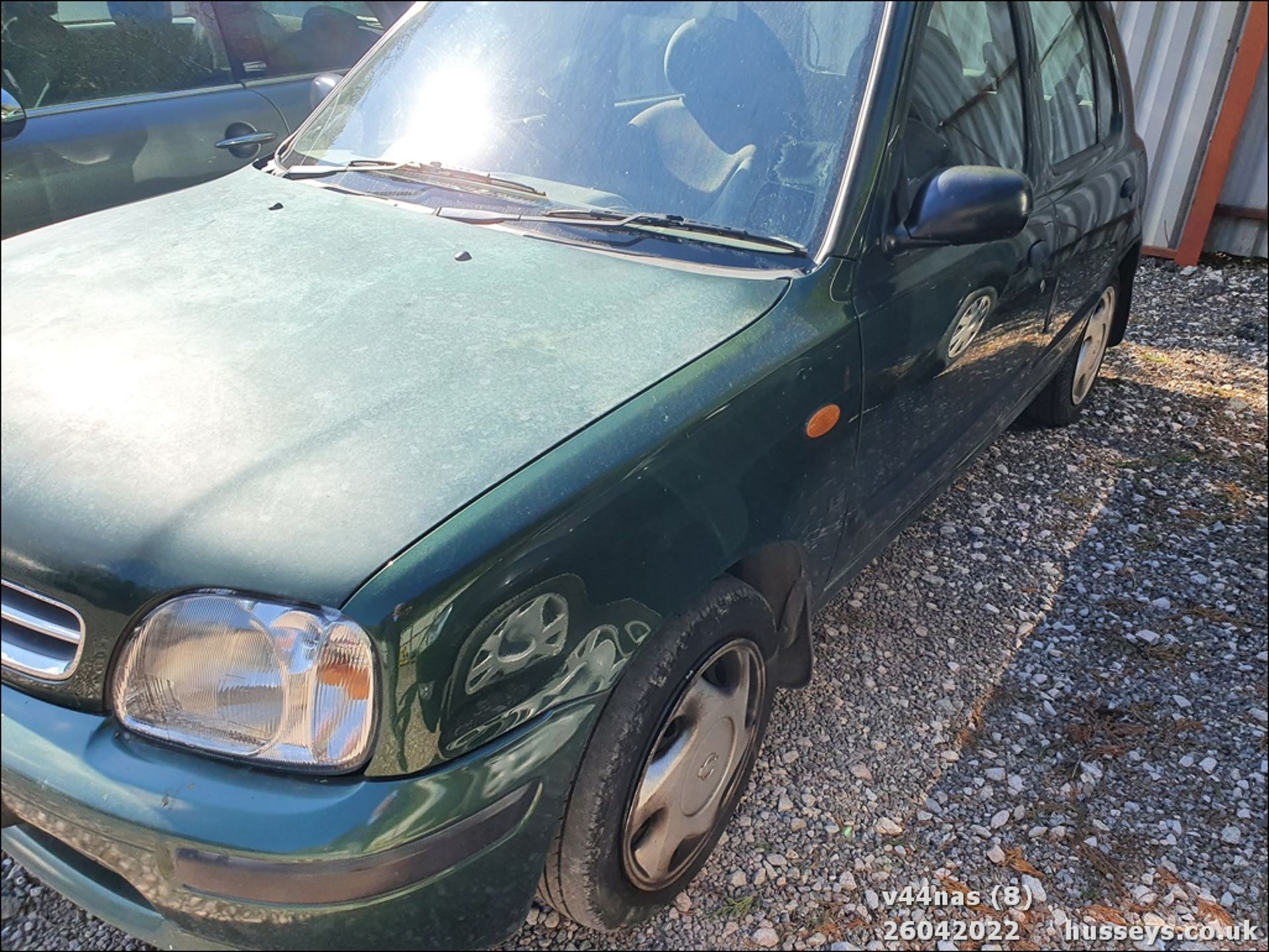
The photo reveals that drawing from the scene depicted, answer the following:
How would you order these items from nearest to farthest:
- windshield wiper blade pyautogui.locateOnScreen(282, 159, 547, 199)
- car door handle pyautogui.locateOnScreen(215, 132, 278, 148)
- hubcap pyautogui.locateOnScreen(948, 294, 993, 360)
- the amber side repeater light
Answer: the amber side repeater light → windshield wiper blade pyautogui.locateOnScreen(282, 159, 547, 199) → hubcap pyautogui.locateOnScreen(948, 294, 993, 360) → car door handle pyautogui.locateOnScreen(215, 132, 278, 148)

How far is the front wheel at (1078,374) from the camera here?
4000 millimetres

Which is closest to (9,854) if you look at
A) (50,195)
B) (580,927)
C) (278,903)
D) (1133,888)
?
(278,903)

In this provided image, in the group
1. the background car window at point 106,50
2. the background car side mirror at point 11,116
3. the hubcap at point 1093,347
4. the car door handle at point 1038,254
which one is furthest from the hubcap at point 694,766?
the background car window at point 106,50

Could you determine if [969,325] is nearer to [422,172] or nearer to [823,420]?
[823,420]

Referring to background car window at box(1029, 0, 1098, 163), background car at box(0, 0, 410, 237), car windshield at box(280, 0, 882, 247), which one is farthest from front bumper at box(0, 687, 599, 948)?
background car window at box(1029, 0, 1098, 163)

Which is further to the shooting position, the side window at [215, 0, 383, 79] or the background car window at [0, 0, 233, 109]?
the side window at [215, 0, 383, 79]

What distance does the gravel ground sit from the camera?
81.4 inches

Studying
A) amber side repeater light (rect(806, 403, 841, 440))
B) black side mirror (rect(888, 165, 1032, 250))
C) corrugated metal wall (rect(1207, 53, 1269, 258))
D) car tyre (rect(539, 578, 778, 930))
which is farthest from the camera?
corrugated metal wall (rect(1207, 53, 1269, 258))

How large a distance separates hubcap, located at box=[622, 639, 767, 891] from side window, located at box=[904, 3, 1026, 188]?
113 cm

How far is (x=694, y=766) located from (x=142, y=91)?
3.43m

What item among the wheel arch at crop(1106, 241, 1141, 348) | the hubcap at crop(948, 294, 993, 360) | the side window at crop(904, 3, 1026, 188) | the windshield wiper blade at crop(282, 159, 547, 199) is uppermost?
the side window at crop(904, 3, 1026, 188)

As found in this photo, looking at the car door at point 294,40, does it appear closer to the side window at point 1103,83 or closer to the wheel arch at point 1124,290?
the side window at point 1103,83

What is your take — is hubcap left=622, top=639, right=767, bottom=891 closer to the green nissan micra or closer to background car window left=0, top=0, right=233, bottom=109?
the green nissan micra

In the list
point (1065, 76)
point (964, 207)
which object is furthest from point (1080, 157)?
point (964, 207)
